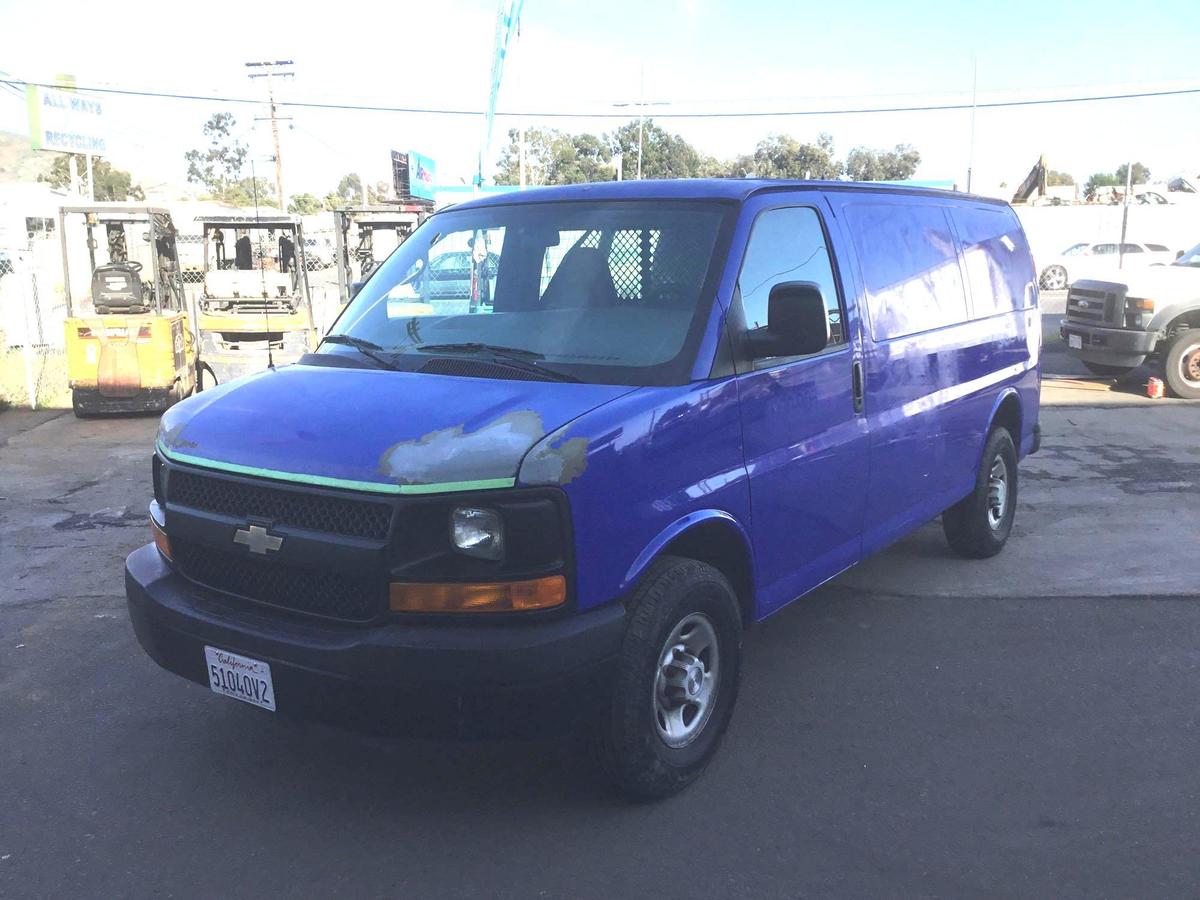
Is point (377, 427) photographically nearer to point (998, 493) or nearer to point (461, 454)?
point (461, 454)

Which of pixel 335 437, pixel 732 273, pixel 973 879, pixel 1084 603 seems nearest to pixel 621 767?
pixel 973 879

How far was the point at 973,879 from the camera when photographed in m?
3.21

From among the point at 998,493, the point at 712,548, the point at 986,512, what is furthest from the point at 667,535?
the point at 998,493

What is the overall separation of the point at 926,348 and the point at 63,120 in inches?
1415

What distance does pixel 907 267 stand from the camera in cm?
518

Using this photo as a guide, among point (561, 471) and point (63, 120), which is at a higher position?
point (63, 120)

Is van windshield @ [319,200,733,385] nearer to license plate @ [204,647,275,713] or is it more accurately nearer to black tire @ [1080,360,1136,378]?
license plate @ [204,647,275,713]

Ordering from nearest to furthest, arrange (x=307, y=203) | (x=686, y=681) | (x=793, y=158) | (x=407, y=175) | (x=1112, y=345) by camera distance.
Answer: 1. (x=686, y=681)
2. (x=1112, y=345)
3. (x=407, y=175)
4. (x=793, y=158)
5. (x=307, y=203)

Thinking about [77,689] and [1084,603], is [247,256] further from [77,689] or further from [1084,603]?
[1084,603]

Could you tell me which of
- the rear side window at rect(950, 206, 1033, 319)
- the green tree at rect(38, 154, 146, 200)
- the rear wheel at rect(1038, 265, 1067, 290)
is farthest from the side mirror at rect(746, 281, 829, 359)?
the green tree at rect(38, 154, 146, 200)

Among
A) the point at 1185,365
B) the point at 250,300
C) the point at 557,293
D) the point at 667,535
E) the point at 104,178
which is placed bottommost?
the point at 1185,365

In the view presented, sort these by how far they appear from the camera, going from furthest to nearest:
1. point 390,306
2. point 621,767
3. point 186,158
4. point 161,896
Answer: point 186,158 < point 390,306 < point 621,767 < point 161,896

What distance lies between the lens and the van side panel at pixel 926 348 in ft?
15.8

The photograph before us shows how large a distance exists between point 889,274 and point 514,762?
2.82 metres
